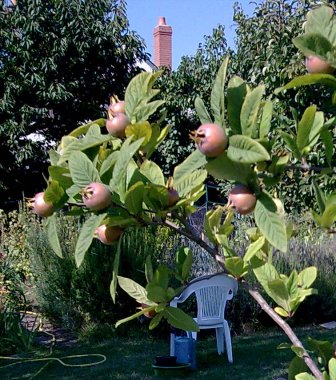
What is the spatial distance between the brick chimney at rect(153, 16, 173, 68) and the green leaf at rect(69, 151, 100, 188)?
20.4 metres

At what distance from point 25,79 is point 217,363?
878 cm

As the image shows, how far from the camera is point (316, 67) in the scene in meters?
1.12

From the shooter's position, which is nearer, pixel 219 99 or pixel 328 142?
pixel 219 99

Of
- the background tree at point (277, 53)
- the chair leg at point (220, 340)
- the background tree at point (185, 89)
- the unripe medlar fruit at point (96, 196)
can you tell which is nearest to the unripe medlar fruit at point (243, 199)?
the unripe medlar fruit at point (96, 196)

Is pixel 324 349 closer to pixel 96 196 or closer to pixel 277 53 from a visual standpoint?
pixel 96 196

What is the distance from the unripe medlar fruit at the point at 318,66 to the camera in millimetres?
1106

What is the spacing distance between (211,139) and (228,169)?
0.10 m

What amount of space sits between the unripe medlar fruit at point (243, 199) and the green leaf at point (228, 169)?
2cm

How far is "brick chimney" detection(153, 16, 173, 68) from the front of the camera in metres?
21.3

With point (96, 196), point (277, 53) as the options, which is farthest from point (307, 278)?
point (277, 53)

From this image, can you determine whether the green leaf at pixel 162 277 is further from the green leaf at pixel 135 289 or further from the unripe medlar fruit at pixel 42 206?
the unripe medlar fruit at pixel 42 206

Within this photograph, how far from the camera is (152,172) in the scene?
134 cm

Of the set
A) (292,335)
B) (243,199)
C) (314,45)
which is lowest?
(292,335)

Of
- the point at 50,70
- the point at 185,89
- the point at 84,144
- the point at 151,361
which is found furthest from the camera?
the point at 185,89
